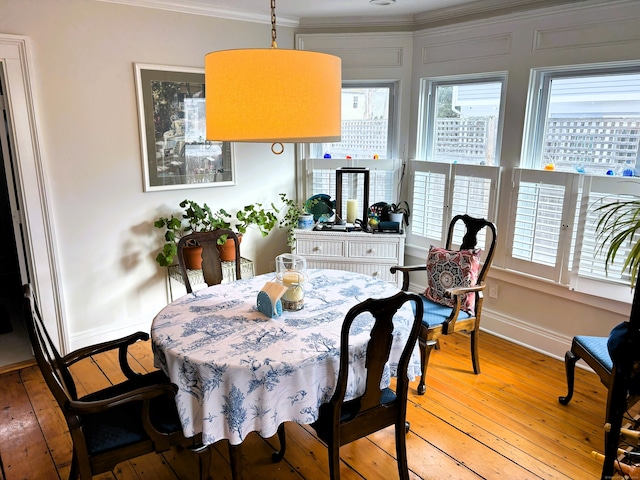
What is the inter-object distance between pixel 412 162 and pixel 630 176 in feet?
5.57

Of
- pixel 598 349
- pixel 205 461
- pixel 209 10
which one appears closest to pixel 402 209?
pixel 598 349

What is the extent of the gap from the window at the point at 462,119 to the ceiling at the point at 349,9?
1.58 feet

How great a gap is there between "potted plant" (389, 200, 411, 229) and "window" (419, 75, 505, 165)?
0.47 metres

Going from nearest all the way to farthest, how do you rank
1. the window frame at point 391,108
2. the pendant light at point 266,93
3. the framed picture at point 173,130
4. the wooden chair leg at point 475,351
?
the pendant light at point 266,93, the wooden chair leg at point 475,351, the framed picture at point 173,130, the window frame at point 391,108

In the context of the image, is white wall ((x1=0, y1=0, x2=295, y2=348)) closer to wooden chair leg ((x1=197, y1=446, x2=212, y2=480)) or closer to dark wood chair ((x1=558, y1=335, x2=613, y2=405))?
wooden chair leg ((x1=197, y1=446, x2=212, y2=480))

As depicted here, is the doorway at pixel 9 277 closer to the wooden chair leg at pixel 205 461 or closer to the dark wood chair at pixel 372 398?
the wooden chair leg at pixel 205 461

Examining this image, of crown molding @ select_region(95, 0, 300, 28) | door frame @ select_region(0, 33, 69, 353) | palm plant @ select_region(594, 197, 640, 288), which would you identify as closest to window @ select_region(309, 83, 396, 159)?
crown molding @ select_region(95, 0, 300, 28)

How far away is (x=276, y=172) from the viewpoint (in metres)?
4.22

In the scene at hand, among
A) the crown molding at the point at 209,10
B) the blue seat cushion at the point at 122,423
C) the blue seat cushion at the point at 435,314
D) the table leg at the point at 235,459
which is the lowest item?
the table leg at the point at 235,459

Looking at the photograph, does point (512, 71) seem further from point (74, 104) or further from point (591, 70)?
point (74, 104)

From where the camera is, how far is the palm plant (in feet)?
8.71

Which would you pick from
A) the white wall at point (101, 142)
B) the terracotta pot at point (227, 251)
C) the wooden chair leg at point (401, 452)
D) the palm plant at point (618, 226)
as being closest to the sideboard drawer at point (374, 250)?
the terracotta pot at point (227, 251)

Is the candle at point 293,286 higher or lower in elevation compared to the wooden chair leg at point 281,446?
higher

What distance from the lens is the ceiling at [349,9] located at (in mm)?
3355
